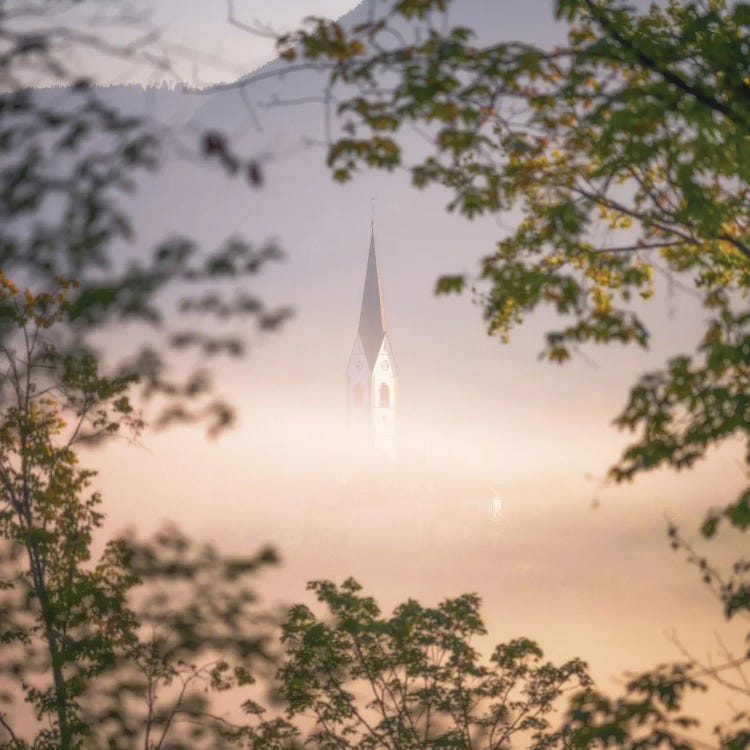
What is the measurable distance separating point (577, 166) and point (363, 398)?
180 ft

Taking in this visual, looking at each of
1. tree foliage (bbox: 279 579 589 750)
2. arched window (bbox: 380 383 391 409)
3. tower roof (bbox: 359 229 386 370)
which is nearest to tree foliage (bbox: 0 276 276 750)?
tree foliage (bbox: 279 579 589 750)

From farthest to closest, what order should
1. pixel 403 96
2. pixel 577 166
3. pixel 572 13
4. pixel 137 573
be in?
pixel 137 573
pixel 577 166
pixel 572 13
pixel 403 96

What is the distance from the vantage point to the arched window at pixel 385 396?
2445 inches

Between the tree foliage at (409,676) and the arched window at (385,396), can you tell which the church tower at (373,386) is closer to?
the arched window at (385,396)

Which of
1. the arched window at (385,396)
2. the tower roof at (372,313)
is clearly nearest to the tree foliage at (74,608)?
the tower roof at (372,313)

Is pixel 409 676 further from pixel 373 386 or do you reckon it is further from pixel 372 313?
pixel 373 386

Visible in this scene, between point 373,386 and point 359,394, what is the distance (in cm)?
112

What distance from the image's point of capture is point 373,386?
61.6 m

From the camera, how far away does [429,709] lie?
430 inches

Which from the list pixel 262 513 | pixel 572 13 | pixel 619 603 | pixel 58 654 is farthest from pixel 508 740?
pixel 262 513

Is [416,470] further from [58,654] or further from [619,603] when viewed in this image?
[58,654]

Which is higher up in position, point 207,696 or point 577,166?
point 577,166

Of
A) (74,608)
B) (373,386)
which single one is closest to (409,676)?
(74,608)

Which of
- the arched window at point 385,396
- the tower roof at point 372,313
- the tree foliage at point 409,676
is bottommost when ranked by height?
the tree foliage at point 409,676
